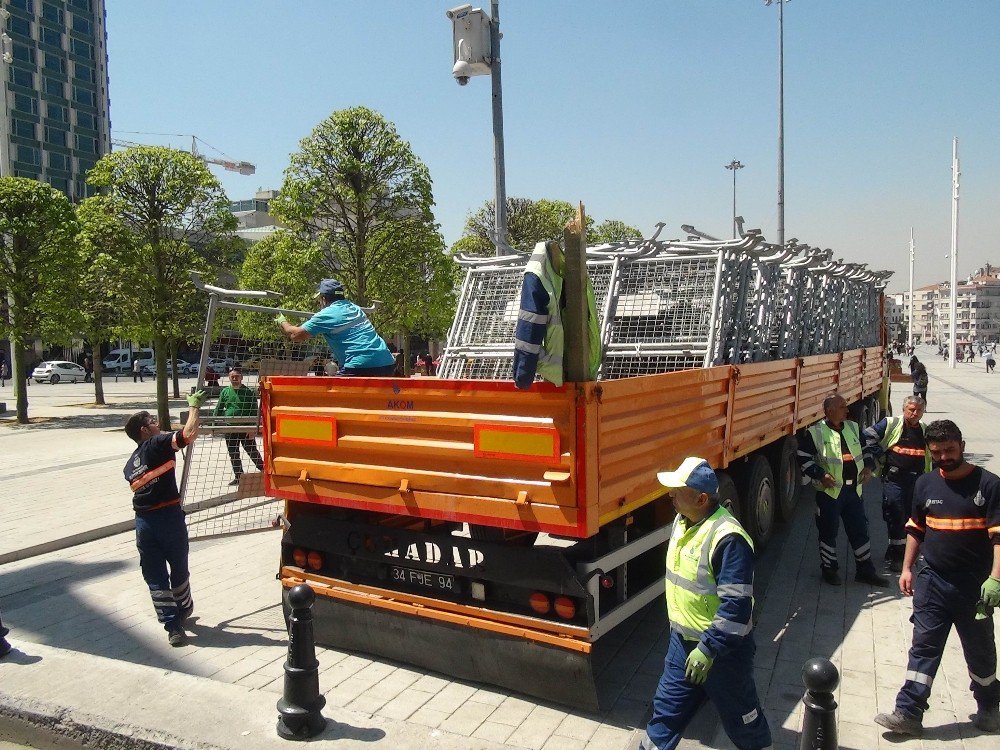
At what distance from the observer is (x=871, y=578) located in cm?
608

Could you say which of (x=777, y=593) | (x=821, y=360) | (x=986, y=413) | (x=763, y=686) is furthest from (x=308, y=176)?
(x=986, y=413)

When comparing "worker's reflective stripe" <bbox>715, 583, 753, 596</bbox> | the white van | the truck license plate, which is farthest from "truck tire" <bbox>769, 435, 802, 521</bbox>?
the white van

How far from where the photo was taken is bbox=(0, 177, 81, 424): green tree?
56.5 feet

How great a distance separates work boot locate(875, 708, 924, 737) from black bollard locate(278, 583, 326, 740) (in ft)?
9.12

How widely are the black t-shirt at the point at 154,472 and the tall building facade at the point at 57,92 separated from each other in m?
64.0

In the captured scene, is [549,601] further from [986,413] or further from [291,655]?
[986,413]

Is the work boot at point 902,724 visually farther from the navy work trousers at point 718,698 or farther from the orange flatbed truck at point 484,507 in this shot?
the orange flatbed truck at point 484,507

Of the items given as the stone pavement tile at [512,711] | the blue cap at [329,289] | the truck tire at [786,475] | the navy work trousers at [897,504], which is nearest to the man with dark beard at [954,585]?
the stone pavement tile at [512,711]

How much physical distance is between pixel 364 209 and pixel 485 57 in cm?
586

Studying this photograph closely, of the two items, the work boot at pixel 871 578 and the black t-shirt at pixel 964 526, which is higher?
the black t-shirt at pixel 964 526

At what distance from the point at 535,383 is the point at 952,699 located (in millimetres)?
2866

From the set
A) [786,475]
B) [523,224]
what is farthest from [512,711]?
[523,224]

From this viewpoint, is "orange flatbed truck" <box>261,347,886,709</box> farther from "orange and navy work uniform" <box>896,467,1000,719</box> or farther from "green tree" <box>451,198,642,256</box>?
"green tree" <box>451,198,642,256</box>

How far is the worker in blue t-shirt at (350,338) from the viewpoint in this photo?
5156 mm
